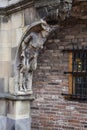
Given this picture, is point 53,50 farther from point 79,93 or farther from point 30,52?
point 79,93

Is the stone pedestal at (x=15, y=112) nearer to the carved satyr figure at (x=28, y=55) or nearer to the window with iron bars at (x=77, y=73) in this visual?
the carved satyr figure at (x=28, y=55)

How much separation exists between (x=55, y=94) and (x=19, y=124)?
3.02 feet

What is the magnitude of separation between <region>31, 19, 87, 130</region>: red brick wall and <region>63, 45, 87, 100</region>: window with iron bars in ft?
0.33

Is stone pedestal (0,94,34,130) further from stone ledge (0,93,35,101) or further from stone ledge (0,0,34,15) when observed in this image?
stone ledge (0,0,34,15)

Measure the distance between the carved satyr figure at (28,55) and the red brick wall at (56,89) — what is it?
30 cm

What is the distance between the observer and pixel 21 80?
20.5 ft

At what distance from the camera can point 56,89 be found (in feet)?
20.6

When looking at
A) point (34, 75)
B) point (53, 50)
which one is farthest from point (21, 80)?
point (53, 50)

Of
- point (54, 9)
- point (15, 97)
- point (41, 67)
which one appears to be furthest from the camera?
point (41, 67)

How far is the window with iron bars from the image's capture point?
6.02 m

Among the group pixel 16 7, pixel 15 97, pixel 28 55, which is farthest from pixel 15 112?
pixel 16 7

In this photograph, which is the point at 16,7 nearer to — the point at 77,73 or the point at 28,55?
the point at 28,55

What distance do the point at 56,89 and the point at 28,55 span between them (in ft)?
2.82

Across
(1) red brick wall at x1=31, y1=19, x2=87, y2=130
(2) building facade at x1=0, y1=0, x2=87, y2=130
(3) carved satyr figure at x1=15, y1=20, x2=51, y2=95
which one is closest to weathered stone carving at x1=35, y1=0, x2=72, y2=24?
(2) building facade at x1=0, y1=0, x2=87, y2=130
